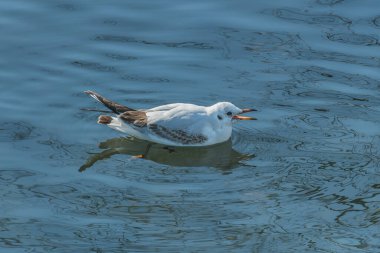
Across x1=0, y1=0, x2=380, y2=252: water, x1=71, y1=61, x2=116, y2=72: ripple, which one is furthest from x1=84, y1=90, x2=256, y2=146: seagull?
x1=71, y1=61, x2=116, y2=72: ripple

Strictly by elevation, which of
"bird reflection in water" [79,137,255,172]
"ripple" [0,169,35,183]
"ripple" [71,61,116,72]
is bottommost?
"ripple" [0,169,35,183]

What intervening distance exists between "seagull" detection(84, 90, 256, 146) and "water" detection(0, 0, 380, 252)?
0.47ft

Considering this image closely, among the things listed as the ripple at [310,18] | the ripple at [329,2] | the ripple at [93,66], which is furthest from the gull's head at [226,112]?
the ripple at [329,2]

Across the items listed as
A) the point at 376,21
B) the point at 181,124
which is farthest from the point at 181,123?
the point at 376,21

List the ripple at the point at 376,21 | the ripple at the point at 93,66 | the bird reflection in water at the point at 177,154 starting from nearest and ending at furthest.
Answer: the bird reflection in water at the point at 177,154 → the ripple at the point at 93,66 → the ripple at the point at 376,21

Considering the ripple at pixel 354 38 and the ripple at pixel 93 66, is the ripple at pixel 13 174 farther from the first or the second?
the ripple at pixel 354 38

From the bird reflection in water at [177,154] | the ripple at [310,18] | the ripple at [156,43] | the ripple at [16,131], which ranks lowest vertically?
the bird reflection in water at [177,154]

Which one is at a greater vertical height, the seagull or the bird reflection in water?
the seagull

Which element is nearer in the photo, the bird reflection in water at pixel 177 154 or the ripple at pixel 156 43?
the bird reflection in water at pixel 177 154

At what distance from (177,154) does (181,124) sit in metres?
0.32

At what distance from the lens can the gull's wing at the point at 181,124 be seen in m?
11.4

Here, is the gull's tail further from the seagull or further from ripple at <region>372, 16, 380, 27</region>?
ripple at <region>372, 16, 380, 27</region>

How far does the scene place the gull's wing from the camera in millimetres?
11430

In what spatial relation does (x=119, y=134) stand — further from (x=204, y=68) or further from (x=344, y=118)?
(x=344, y=118)
